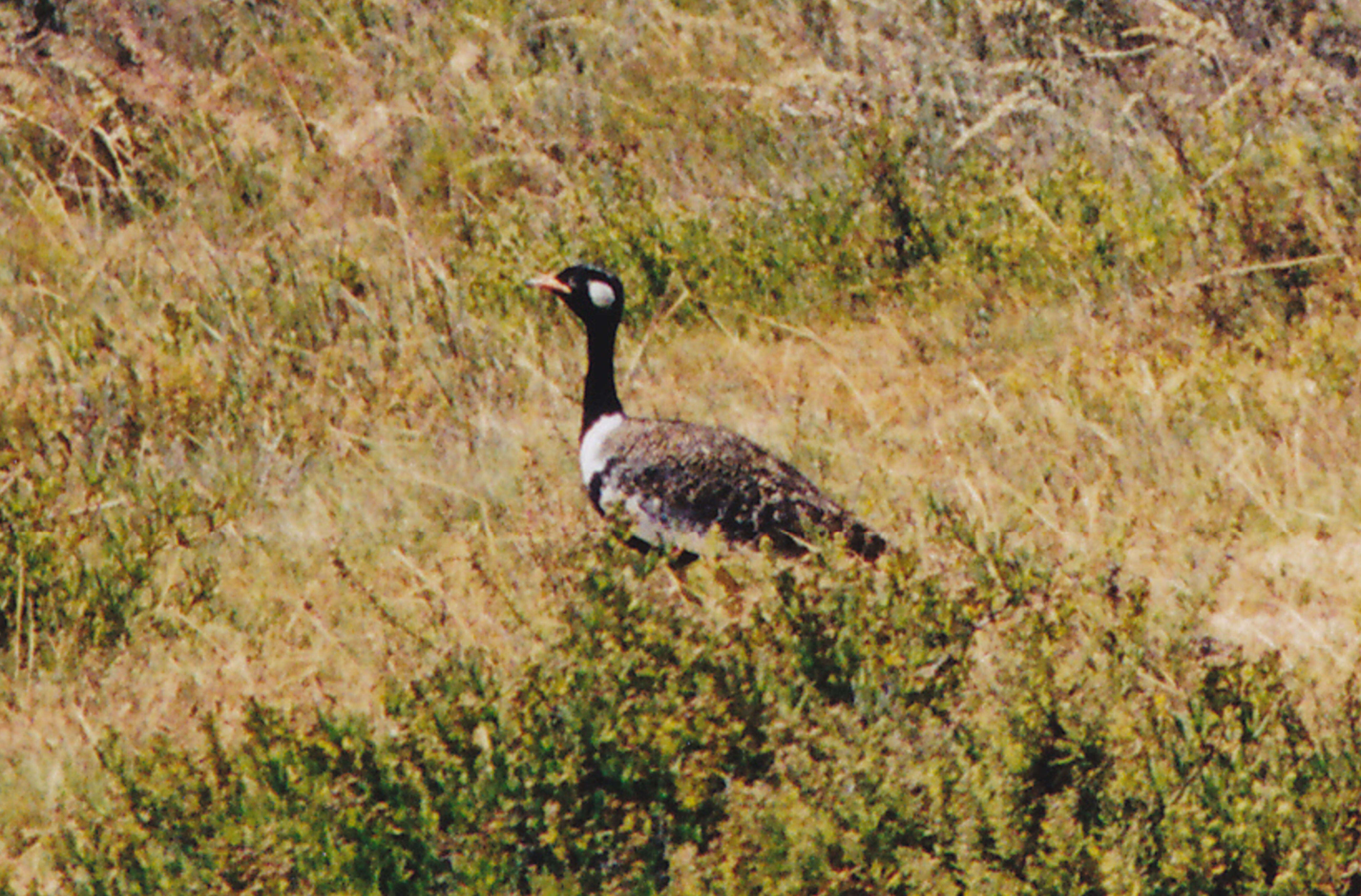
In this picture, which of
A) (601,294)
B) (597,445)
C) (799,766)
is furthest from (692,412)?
(799,766)

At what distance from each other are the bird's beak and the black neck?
200 millimetres

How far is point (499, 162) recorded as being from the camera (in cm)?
863

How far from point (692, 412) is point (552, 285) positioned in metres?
0.78

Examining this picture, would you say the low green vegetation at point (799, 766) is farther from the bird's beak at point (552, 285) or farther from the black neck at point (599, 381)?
the bird's beak at point (552, 285)

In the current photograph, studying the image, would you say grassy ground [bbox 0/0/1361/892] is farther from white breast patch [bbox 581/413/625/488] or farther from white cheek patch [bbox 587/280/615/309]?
white cheek patch [bbox 587/280/615/309]

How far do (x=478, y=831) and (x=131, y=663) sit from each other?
1778 millimetres

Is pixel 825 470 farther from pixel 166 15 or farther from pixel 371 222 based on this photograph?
pixel 166 15

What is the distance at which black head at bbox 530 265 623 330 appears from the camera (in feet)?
19.9

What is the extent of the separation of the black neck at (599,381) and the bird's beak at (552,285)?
20 cm

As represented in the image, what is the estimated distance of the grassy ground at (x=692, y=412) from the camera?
3.77 metres

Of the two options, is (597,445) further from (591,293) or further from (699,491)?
(591,293)

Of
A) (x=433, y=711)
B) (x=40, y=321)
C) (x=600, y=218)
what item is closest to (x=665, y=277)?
(x=600, y=218)

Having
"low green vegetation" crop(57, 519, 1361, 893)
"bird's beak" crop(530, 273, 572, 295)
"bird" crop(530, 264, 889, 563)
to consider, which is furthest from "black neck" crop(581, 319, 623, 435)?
"low green vegetation" crop(57, 519, 1361, 893)

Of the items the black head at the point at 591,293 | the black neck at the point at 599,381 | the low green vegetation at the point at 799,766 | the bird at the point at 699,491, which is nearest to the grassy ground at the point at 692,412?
the low green vegetation at the point at 799,766
